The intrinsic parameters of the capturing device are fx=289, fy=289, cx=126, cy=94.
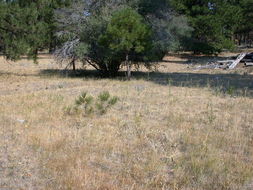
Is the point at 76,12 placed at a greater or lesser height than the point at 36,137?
greater

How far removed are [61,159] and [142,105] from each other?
398 cm

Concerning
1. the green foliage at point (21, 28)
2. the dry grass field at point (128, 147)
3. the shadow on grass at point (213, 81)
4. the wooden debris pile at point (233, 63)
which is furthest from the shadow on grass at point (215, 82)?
the wooden debris pile at point (233, 63)

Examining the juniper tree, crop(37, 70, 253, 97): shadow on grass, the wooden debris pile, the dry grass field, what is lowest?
the dry grass field

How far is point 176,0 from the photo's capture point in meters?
27.9

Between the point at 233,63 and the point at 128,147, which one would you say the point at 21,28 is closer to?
the point at 128,147

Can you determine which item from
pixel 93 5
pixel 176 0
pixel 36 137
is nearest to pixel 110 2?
pixel 93 5

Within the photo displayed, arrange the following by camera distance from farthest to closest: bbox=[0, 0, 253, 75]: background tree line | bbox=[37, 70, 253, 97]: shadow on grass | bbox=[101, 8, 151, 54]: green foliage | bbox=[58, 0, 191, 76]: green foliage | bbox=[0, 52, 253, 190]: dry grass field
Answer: bbox=[0, 0, 253, 75]: background tree line
bbox=[58, 0, 191, 76]: green foliage
bbox=[101, 8, 151, 54]: green foliage
bbox=[37, 70, 253, 97]: shadow on grass
bbox=[0, 52, 253, 190]: dry grass field

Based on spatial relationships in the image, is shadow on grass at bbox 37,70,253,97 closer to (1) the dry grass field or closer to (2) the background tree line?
(2) the background tree line

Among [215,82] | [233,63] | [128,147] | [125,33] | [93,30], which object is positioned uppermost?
[93,30]

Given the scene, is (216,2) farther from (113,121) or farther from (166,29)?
(113,121)

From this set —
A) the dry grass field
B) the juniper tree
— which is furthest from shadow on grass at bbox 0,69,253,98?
the dry grass field

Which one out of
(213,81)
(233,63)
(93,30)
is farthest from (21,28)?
(233,63)

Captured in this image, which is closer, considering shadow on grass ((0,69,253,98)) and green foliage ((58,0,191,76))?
shadow on grass ((0,69,253,98))

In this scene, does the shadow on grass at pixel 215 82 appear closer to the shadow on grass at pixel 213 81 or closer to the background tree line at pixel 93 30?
the shadow on grass at pixel 213 81
